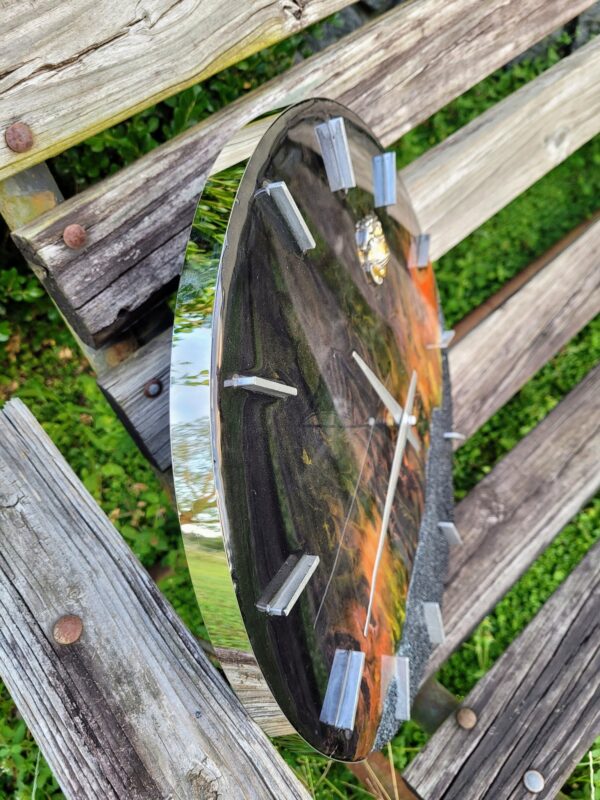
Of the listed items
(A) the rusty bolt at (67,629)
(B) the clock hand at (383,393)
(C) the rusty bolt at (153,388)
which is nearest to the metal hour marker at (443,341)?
(B) the clock hand at (383,393)

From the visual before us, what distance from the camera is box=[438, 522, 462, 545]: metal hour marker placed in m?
1.85

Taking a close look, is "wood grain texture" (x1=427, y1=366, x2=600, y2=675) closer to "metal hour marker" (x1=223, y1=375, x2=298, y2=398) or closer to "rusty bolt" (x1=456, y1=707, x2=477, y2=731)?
"rusty bolt" (x1=456, y1=707, x2=477, y2=731)

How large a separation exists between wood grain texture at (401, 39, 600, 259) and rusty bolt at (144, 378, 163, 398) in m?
1.06

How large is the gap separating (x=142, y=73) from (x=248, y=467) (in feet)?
3.00

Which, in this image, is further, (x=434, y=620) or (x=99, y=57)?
(x=434, y=620)

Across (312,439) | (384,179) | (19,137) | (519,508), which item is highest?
(19,137)

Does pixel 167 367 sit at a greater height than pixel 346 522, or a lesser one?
greater

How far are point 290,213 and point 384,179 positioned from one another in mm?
574

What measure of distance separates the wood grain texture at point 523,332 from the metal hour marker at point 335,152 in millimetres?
1015

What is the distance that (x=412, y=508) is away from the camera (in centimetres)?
164

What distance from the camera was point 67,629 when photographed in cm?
108

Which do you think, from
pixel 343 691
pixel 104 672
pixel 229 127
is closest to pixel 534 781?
pixel 343 691

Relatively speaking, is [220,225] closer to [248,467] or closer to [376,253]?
[248,467]

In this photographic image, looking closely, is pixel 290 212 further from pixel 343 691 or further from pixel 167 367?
pixel 343 691
